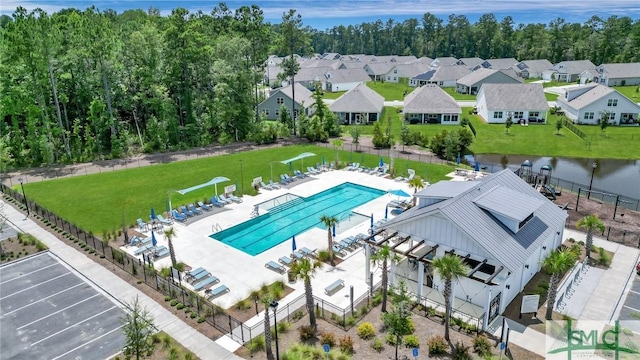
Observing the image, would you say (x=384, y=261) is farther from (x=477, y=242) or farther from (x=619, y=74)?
(x=619, y=74)

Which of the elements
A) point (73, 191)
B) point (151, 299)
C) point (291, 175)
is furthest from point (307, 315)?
point (73, 191)

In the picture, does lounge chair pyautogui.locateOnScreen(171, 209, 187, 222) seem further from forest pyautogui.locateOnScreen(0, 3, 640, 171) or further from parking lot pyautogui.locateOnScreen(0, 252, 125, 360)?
forest pyautogui.locateOnScreen(0, 3, 640, 171)

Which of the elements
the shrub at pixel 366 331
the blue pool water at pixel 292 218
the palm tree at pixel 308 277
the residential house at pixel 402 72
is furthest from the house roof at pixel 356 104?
the shrub at pixel 366 331

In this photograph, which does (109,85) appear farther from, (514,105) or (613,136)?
(613,136)

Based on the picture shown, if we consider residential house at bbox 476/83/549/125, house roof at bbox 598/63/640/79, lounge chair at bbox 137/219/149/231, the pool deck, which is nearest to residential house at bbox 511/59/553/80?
house roof at bbox 598/63/640/79

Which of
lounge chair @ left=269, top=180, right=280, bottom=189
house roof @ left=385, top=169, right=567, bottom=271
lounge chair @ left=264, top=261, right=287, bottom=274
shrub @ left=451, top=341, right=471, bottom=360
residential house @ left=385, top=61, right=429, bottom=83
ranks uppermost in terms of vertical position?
residential house @ left=385, top=61, right=429, bottom=83

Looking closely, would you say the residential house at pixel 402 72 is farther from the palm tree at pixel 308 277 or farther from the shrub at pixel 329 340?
the shrub at pixel 329 340
